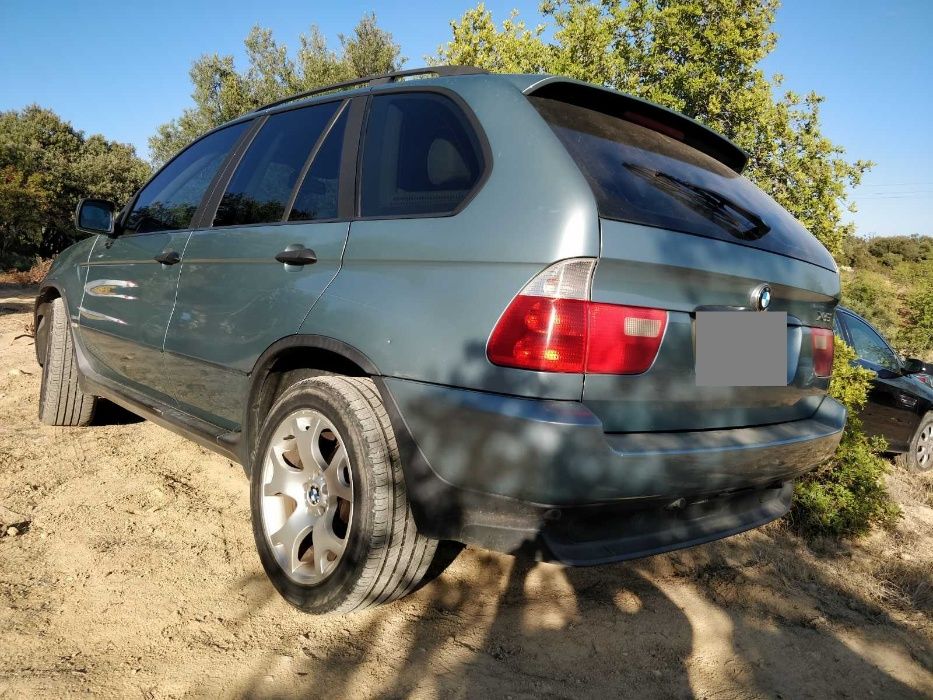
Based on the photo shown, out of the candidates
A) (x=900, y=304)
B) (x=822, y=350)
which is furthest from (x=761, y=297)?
(x=900, y=304)

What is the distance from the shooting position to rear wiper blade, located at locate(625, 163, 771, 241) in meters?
1.96

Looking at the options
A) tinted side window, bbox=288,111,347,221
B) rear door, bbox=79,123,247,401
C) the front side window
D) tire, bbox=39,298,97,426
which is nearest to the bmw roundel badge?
tinted side window, bbox=288,111,347,221

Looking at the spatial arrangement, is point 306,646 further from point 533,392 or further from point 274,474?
point 533,392

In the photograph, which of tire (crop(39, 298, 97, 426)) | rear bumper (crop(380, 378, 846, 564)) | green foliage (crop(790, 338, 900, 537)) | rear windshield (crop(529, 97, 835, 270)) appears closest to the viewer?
rear bumper (crop(380, 378, 846, 564))

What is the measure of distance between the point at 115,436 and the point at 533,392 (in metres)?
3.25

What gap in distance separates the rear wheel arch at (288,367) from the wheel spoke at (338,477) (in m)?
0.26

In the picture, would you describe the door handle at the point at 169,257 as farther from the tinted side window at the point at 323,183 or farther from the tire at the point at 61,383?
the tire at the point at 61,383

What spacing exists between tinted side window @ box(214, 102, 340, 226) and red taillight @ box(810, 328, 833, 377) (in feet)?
6.46

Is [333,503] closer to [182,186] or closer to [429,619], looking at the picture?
[429,619]


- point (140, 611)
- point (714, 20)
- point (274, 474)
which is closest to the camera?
point (140, 611)

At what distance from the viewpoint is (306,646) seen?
6.43ft

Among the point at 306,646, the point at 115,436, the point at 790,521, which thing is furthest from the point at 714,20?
the point at 306,646

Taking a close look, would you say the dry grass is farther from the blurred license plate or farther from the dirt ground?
the blurred license plate

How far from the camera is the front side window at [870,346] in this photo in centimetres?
523
